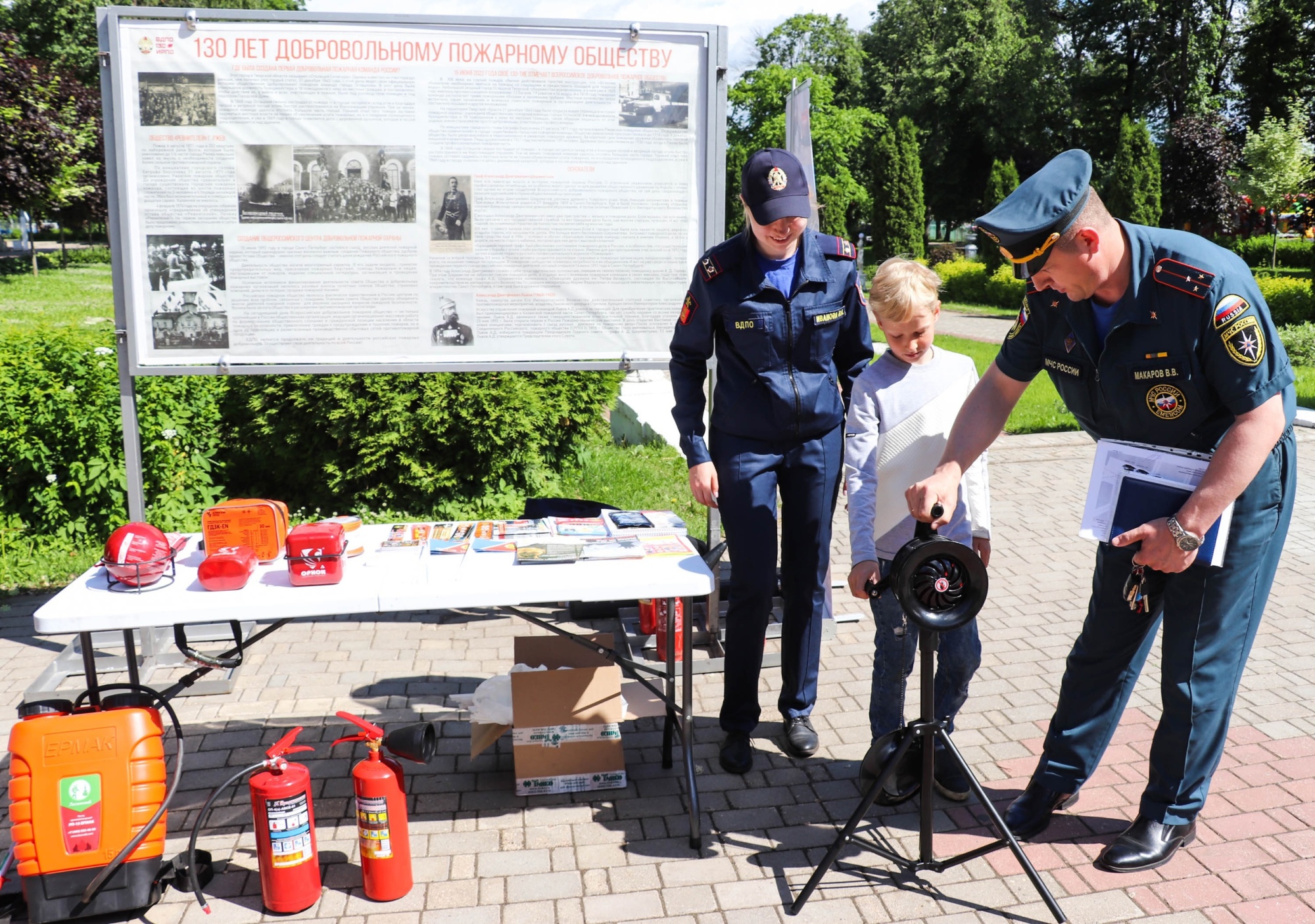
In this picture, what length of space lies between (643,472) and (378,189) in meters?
3.73

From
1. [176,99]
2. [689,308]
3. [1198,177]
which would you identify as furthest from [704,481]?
[1198,177]

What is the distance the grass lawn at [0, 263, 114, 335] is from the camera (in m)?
16.9

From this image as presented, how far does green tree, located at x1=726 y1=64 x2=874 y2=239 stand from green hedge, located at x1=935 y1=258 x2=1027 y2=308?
11386mm

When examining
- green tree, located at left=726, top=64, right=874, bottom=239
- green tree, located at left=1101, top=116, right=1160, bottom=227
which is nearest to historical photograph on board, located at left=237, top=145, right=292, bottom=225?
green tree, located at left=1101, top=116, right=1160, bottom=227

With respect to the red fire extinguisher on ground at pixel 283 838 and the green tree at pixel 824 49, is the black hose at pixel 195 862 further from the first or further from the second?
the green tree at pixel 824 49

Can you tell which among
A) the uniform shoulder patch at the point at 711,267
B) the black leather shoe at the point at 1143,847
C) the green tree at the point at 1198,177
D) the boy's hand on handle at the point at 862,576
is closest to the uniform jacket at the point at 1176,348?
the boy's hand on handle at the point at 862,576

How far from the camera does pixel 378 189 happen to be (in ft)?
14.4

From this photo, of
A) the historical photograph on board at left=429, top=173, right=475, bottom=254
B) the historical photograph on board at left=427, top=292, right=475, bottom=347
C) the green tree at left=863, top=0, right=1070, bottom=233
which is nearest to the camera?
the historical photograph on board at left=429, top=173, right=475, bottom=254

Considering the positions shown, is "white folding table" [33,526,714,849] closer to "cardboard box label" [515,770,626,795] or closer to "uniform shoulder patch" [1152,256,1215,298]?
"cardboard box label" [515,770,626,795]

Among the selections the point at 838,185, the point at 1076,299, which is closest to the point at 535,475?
the point at 1076,299

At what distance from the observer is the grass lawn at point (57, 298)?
16906 millimetres

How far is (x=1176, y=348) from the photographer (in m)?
2.73

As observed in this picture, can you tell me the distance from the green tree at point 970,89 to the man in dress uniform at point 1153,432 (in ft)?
143

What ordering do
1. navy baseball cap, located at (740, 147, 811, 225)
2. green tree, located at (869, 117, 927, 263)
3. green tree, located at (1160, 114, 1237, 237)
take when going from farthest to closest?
green tree, located at (869, 117, 927, 263) → green tree, located at (1160, 114, 1237, 237) → navy baseball cap, located at (740, 147, 811, 225)
